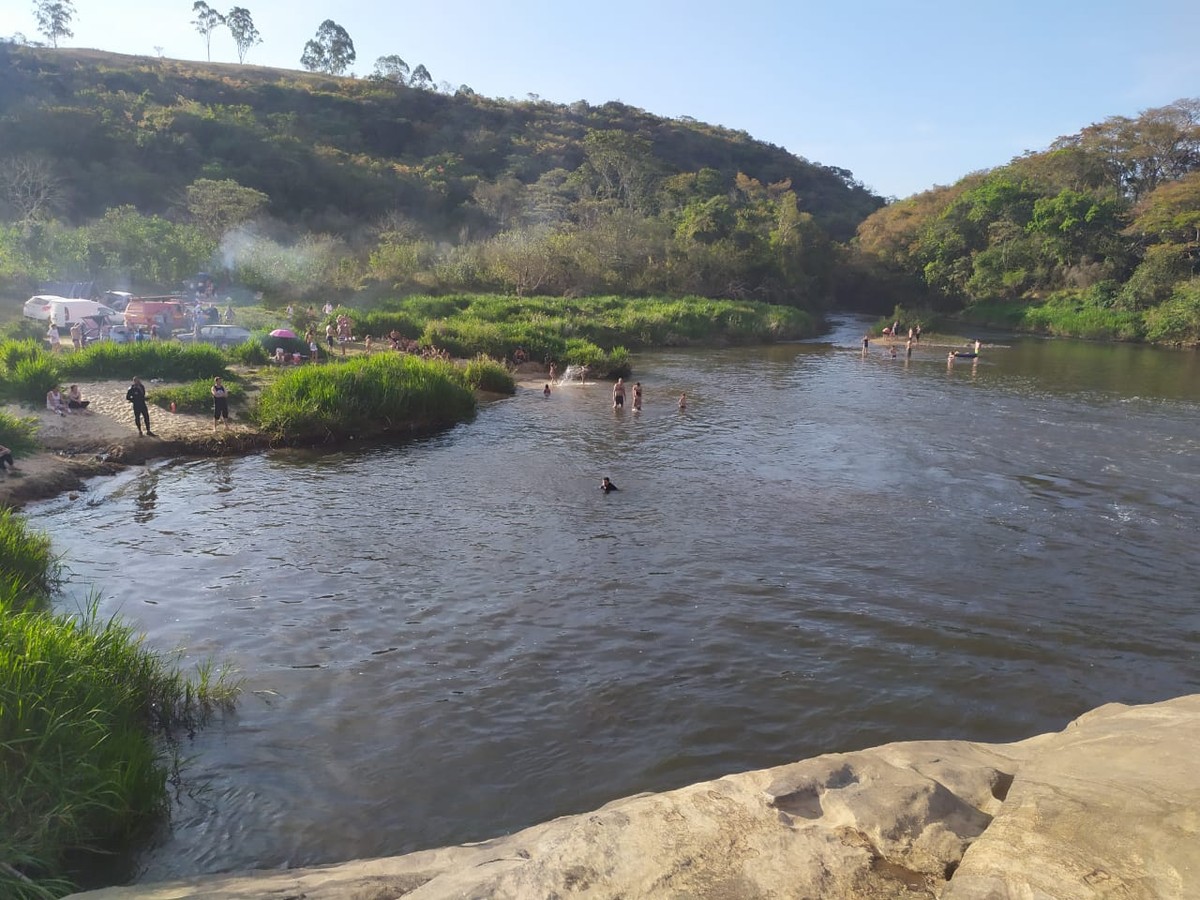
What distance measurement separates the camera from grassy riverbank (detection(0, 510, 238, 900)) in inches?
201

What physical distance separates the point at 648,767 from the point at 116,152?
7341 centimetres

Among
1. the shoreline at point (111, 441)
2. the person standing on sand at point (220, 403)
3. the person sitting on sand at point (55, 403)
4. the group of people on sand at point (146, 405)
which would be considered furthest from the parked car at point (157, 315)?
the person standing on sand at point (220, 403)

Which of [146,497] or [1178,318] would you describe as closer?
[146,497]

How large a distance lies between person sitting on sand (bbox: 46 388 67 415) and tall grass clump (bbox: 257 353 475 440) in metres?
4.42

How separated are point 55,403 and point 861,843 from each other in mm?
21091

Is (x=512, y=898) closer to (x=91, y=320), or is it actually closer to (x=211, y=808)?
(x=211, y=808)

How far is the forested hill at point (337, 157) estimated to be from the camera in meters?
60.8

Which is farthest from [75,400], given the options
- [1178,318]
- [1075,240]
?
[1075,240]

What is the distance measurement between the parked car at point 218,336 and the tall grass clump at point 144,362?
6248 mm

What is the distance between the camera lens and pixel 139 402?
61.8 ft

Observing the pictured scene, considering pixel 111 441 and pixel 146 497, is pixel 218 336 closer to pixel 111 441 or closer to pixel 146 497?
pixel 111 441

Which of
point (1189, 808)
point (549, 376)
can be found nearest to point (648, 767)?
point (1189, 808)

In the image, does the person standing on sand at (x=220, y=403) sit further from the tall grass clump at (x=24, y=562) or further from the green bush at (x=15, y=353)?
the tall grass clump at (x=24, y=562)

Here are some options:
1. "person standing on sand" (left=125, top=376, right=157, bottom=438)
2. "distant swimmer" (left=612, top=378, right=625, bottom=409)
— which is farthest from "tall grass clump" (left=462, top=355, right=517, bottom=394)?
"person standing on sand" (left=125, top=376, right=157, bottom=438)
